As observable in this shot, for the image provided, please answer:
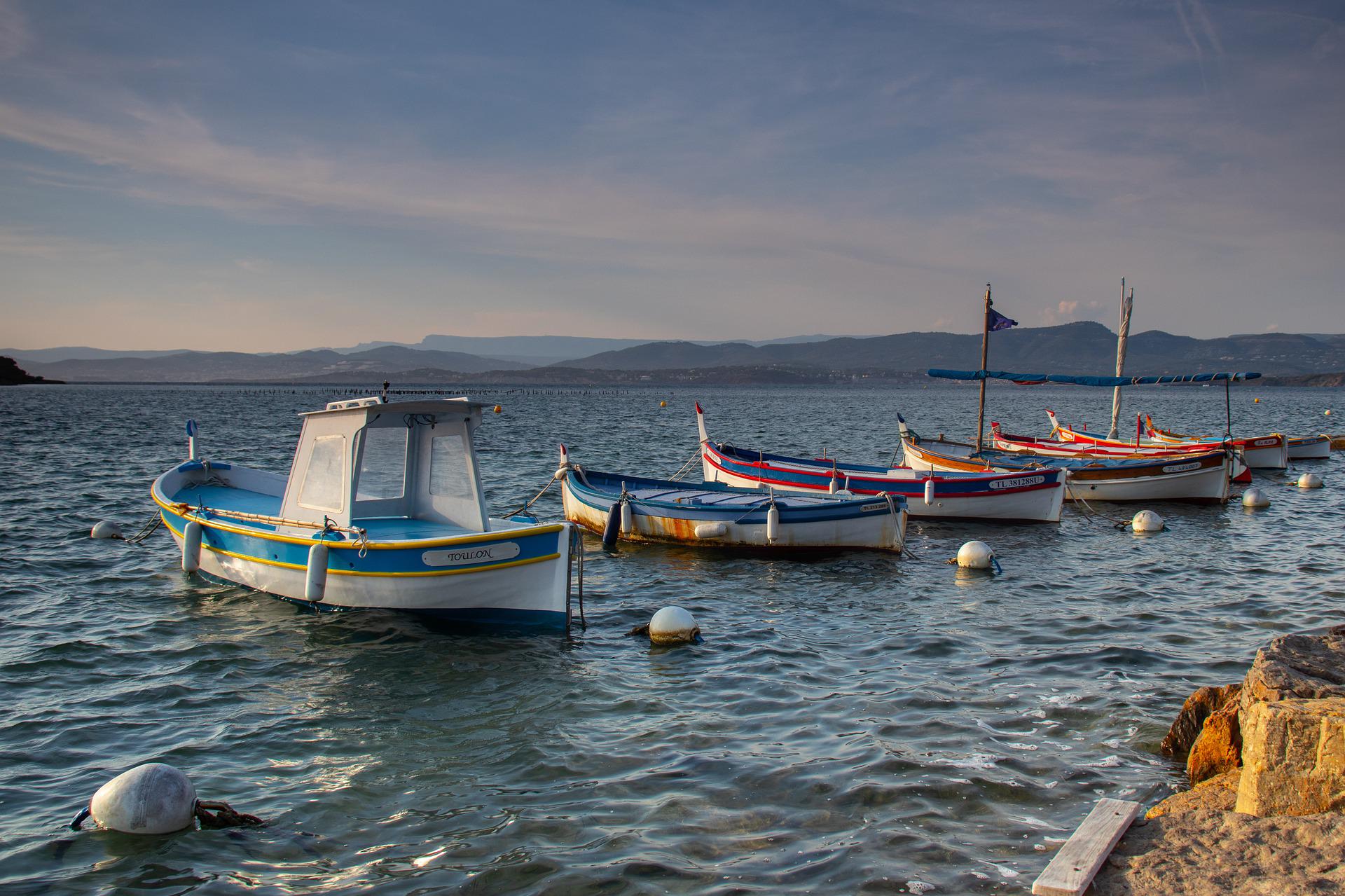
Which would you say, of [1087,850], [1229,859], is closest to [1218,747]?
[1229,859]

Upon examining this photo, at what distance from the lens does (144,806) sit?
7039mm

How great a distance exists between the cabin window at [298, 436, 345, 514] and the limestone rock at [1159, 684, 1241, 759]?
36.5ft

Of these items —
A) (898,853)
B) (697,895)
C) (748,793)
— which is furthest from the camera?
(748,793)

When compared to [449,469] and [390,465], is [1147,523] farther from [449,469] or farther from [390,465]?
[390,465]

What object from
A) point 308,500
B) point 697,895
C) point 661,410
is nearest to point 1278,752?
point 697,895

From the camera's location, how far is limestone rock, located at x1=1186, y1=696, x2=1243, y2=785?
7.39m

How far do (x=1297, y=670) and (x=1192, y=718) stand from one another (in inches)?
68.8

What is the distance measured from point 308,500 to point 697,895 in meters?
10.3

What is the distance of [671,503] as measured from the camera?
19.2 m

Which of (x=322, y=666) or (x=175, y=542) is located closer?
(x=322, y=666)

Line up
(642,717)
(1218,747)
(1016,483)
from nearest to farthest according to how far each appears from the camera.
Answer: (1218,747)
(642,717)
(1016,483)

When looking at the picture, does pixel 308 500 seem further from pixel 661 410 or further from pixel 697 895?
pixel 661 410

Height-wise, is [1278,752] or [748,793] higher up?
[1278,752]

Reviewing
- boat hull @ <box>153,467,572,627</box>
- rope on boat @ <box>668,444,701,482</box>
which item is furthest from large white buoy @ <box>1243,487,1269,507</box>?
boat hull @ <box>153,467,572,627</box>
